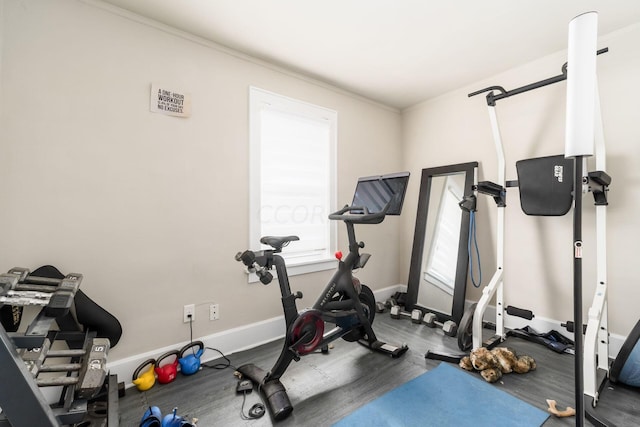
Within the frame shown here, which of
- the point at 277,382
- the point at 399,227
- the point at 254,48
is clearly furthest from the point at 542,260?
the point at 254,48

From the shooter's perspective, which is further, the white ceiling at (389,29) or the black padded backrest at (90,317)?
the white ceiling at (389,29)

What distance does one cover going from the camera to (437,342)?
8.27 ft

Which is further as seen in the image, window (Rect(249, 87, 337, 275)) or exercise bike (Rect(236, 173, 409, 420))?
window (Rect(249, 87, 337, 275))

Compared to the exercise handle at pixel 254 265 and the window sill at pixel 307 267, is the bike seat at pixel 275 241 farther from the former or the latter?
the window sill at pixel 307 267

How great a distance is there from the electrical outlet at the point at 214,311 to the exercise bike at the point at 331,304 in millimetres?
473

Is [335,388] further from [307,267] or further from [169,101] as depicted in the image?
[169,101]

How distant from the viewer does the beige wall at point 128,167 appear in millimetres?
1639

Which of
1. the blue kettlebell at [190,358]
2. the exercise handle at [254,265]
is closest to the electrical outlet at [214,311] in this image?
the blue kettlebell at [190,358]

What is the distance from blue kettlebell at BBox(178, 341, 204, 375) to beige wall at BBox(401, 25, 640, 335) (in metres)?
2.76

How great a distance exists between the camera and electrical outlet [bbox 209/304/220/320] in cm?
225

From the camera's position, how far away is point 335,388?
185cm

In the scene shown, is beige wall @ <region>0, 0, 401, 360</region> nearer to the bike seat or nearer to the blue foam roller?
the bike seat

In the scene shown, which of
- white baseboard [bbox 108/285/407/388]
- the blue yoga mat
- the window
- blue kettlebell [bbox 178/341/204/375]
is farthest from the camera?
the window

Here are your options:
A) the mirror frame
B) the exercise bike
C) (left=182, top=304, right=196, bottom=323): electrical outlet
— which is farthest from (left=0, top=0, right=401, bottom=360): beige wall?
the mirror frame
